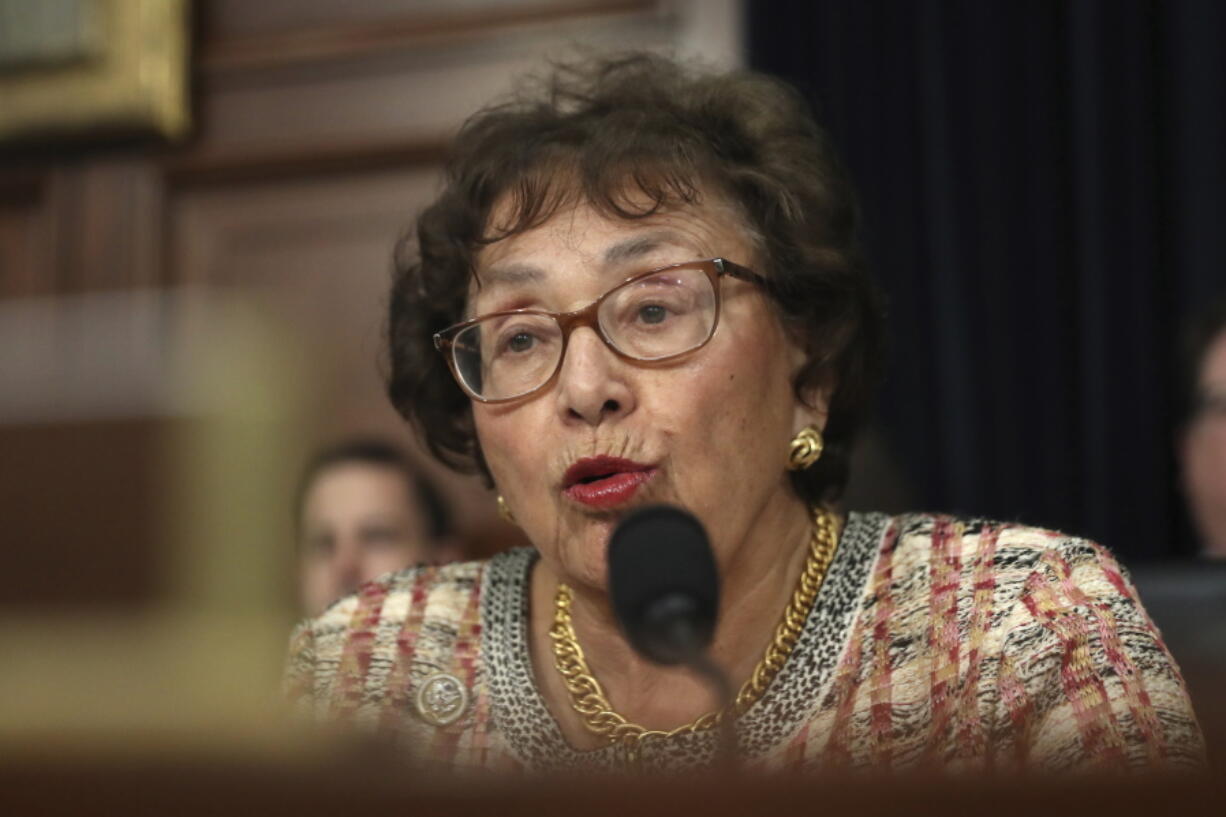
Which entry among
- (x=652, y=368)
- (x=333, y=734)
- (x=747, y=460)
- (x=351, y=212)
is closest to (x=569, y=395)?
(x=652, y=368)

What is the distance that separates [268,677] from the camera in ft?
4.16

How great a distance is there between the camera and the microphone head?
80 cm

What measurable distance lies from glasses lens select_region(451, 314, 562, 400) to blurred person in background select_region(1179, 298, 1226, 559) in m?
1.33

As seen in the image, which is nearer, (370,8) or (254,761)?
(254,761)

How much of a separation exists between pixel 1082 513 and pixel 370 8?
198 cm

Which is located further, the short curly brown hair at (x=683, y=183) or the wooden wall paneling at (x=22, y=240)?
the wooden wall paneling at (x=22, y=240)

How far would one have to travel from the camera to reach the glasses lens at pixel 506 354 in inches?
54.8

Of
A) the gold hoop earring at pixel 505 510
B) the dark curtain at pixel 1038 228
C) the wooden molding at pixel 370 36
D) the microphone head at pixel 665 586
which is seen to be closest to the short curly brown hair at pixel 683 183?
the gold hoop earring at pixel 505 510

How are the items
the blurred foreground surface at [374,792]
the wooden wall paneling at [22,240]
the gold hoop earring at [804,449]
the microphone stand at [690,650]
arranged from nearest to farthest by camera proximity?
the blurred foreground surface at [374,792] < the microphone stand at [690,650] < the gold hoop earring at [804,449] < the wooden wall paneling at [22,240]

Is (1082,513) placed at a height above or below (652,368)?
below

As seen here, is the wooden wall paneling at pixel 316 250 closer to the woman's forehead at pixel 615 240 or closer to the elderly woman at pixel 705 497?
the elderly woman at pixel 705 497

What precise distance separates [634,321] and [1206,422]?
1.36 m

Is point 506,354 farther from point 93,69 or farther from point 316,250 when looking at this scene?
point 93,69

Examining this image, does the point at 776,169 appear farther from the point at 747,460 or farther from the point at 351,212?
the point at 351,212
